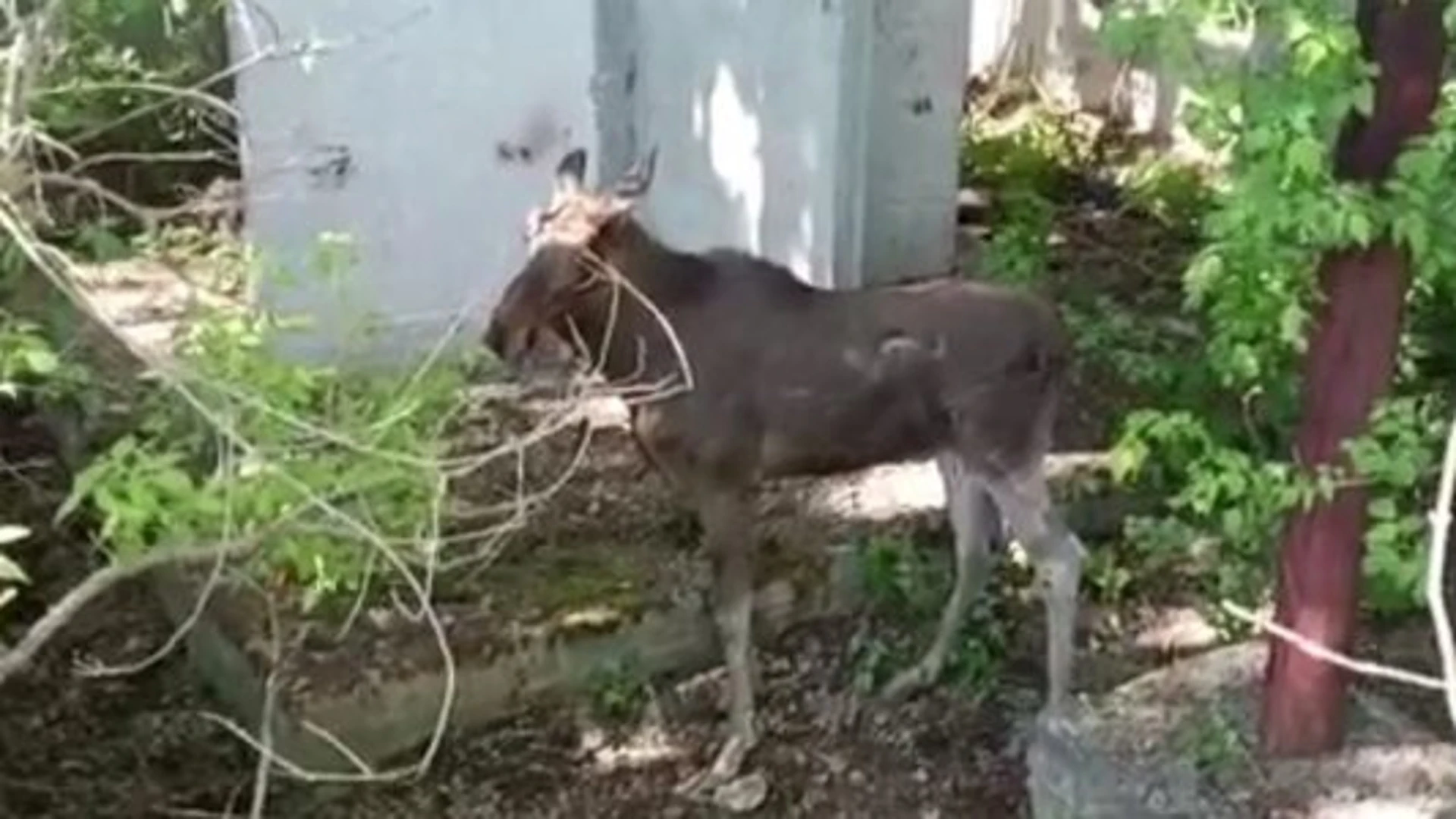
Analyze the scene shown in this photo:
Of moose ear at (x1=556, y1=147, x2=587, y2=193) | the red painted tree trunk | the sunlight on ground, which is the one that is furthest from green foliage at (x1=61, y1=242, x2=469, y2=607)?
the red painted tree trunk

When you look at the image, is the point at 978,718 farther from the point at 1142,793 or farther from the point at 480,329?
the point at 480,329

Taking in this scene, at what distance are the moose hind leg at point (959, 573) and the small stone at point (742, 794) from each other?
457 millimetres

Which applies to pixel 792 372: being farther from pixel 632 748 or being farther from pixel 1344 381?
pixel 1344 381

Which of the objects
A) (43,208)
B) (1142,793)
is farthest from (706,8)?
(43,208)

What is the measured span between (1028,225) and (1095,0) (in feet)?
5.44

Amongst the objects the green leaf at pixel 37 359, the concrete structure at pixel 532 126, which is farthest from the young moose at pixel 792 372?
the green leaf at pixel 37 359

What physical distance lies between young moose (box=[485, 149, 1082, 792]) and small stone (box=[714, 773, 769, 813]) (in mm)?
42

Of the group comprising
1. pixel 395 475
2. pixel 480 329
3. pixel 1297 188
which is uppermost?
pixel 1297 188

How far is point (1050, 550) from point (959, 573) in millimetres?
422

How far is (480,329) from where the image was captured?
7.73 metres

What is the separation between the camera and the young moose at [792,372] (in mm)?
6090

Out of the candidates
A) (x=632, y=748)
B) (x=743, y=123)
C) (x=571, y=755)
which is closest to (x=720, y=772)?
(x=632, y=748)

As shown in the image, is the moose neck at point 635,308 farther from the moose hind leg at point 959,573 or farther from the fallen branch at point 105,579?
the fallen branch at point 105,579

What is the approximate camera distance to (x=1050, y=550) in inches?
243
